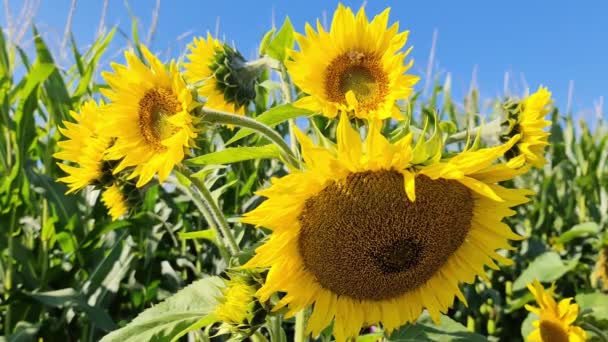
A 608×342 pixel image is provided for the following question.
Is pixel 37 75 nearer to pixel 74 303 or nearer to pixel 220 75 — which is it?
pixel 74 303

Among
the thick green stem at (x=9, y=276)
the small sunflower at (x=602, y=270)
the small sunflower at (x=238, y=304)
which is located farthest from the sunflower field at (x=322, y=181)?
the small sunflower at (x=602, y=270)

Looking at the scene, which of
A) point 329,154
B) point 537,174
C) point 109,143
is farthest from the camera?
point 537,174

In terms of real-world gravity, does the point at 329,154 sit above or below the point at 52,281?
above

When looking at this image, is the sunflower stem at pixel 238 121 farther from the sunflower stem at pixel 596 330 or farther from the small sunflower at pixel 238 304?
the sunflower stem at pixel 596 330

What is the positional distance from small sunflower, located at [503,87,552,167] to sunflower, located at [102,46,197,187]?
95 cm

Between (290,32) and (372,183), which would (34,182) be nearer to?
(290,32)

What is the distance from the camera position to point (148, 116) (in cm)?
127

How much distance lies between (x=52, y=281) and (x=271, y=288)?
1753mm

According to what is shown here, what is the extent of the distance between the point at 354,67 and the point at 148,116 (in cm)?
47

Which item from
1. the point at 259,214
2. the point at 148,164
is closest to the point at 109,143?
the point at 148,164

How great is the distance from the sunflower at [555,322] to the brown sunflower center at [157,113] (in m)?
1.50

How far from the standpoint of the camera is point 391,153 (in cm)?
100

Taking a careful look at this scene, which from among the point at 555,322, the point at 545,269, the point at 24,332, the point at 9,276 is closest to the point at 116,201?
the point at 24,332

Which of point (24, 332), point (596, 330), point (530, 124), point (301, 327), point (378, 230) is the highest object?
point (530, 124)
